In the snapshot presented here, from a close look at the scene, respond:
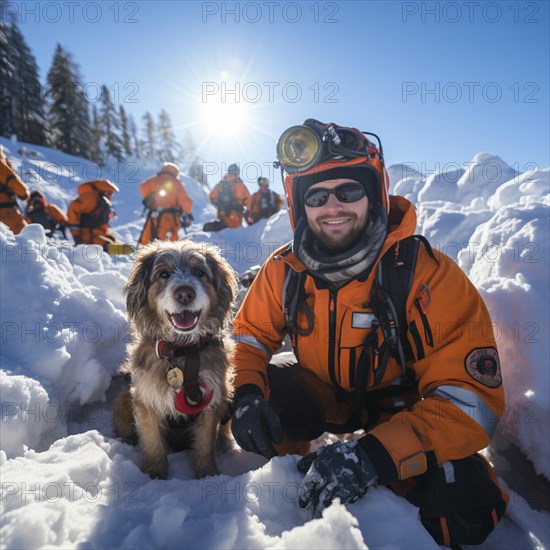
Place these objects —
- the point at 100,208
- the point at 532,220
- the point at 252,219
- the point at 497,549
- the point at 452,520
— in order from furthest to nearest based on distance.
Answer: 1. the point at 252,219
2. the point at 100,208
3. the point at 532,220
4. the point at 497,549
5. the point at 452,520

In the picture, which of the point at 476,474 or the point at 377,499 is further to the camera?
the point at 476,474

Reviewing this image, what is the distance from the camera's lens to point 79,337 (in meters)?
3.67

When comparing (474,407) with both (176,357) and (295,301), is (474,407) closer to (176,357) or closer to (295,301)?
(295,301)

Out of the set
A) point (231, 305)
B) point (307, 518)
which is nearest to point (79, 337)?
point (231, 305)

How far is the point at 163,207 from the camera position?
38.6 ft

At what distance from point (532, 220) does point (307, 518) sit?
14.0ft

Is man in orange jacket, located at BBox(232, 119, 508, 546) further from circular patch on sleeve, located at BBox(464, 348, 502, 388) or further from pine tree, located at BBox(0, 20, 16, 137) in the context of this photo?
pine tree, located at BBox(0, 20, 16, 137)

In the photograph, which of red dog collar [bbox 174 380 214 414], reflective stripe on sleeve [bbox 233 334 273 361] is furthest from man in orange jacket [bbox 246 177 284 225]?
red dog collar [bbox 174 380 214 414]

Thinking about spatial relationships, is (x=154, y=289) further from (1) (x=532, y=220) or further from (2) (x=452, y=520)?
(1) (x=532, y=220)

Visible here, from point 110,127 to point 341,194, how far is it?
53456mm

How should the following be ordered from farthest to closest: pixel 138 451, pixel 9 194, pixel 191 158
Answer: pixel 191 158 → pixel 9 194 → pixel 138 451

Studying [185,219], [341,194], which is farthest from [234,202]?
[341,194]

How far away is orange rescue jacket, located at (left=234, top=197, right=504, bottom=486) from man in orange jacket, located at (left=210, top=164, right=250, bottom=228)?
51.7 ft

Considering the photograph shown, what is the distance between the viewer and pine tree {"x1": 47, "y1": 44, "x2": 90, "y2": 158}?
36500mm
